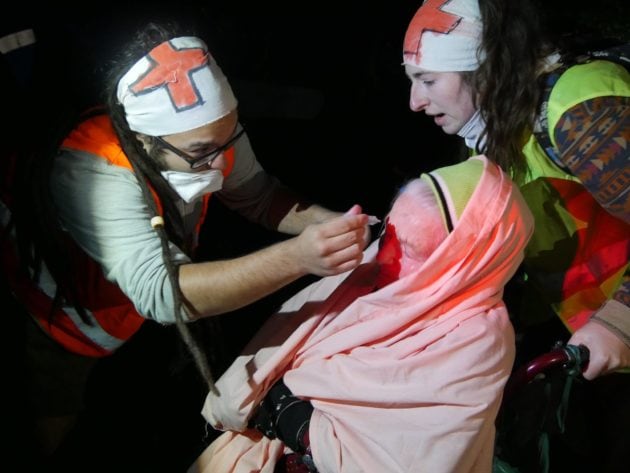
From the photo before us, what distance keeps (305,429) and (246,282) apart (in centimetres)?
54

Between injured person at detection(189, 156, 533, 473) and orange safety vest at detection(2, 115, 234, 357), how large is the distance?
49 centimetres

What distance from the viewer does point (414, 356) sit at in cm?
170

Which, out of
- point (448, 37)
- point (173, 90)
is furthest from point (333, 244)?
point (448, 37)

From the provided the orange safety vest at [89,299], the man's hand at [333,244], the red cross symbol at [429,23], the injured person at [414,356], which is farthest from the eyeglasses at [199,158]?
the red cross symbol at [429,23]

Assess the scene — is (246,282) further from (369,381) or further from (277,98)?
(277,98)

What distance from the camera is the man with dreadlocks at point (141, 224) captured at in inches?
65.0

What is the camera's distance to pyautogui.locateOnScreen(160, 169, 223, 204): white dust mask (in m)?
1.88

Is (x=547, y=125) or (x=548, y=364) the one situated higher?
(x=547, y=125)

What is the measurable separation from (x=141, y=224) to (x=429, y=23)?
4.22ft

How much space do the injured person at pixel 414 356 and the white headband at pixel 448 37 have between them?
51 cm

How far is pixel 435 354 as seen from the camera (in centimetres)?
166

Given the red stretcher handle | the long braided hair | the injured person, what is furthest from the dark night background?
the red stretcher handle

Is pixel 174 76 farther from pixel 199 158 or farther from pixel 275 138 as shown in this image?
pixel 275 138

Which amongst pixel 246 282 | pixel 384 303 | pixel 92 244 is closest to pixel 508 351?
pixel 384 303
